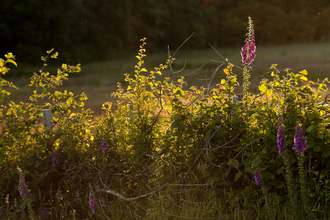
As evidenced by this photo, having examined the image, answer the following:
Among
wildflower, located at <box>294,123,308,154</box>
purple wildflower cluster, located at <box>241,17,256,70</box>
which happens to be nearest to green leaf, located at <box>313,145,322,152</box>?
wildflower, located at <box>294,123,308,154</box>

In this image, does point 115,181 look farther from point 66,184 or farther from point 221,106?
point 221,106

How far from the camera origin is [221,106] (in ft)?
11.2

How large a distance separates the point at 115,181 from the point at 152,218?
2.89ft

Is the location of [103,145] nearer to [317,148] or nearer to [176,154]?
[176,154]

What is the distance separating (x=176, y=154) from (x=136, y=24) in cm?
3794

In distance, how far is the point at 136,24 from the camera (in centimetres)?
3953

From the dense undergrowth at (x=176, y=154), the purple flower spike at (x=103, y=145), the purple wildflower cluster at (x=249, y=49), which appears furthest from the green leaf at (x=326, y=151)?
the purple flower spike at (x=103, y=145)

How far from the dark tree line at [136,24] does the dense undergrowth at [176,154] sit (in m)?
14.0

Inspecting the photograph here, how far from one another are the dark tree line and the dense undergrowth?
14.0 m

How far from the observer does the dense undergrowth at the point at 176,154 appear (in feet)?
10.3

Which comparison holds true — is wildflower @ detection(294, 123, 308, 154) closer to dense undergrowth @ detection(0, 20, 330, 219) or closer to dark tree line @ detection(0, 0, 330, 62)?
dense undergrowth @ detection(0, 20, 330, 219)

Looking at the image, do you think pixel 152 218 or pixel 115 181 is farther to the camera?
pixel 115 181

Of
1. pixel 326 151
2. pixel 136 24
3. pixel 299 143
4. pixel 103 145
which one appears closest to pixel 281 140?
pixel 299 143

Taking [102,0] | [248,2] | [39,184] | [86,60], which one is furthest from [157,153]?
[248,2]
